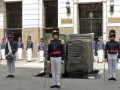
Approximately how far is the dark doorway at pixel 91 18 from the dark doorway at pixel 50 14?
2508 mm

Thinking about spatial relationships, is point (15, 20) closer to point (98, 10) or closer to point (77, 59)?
point (98, 10)

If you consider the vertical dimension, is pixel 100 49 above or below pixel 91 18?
below

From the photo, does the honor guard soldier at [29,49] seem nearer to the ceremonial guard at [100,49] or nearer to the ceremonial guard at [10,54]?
the ceremonial guard at [100,49]

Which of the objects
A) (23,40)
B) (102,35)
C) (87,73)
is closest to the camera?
(87,73)

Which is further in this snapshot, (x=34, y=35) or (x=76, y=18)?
(x=34, y=35)

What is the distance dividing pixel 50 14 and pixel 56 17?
0.69m

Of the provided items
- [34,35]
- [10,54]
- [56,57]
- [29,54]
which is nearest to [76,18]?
[34,35]

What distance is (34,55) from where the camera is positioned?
3189cm

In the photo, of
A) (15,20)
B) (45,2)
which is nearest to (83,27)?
(45,2)

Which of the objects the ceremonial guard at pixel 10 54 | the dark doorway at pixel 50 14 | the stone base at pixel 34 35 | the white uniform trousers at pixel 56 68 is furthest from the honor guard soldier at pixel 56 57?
the dark doorway at pixel 50 14

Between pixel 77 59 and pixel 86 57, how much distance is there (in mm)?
437

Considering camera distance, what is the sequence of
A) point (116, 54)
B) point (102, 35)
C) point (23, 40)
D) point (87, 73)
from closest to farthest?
point (116, 54) < point (87, 73) < point (102, 35) < point (23, 40)

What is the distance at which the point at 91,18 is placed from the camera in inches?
1217

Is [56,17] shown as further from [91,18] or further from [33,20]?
[91,18]
